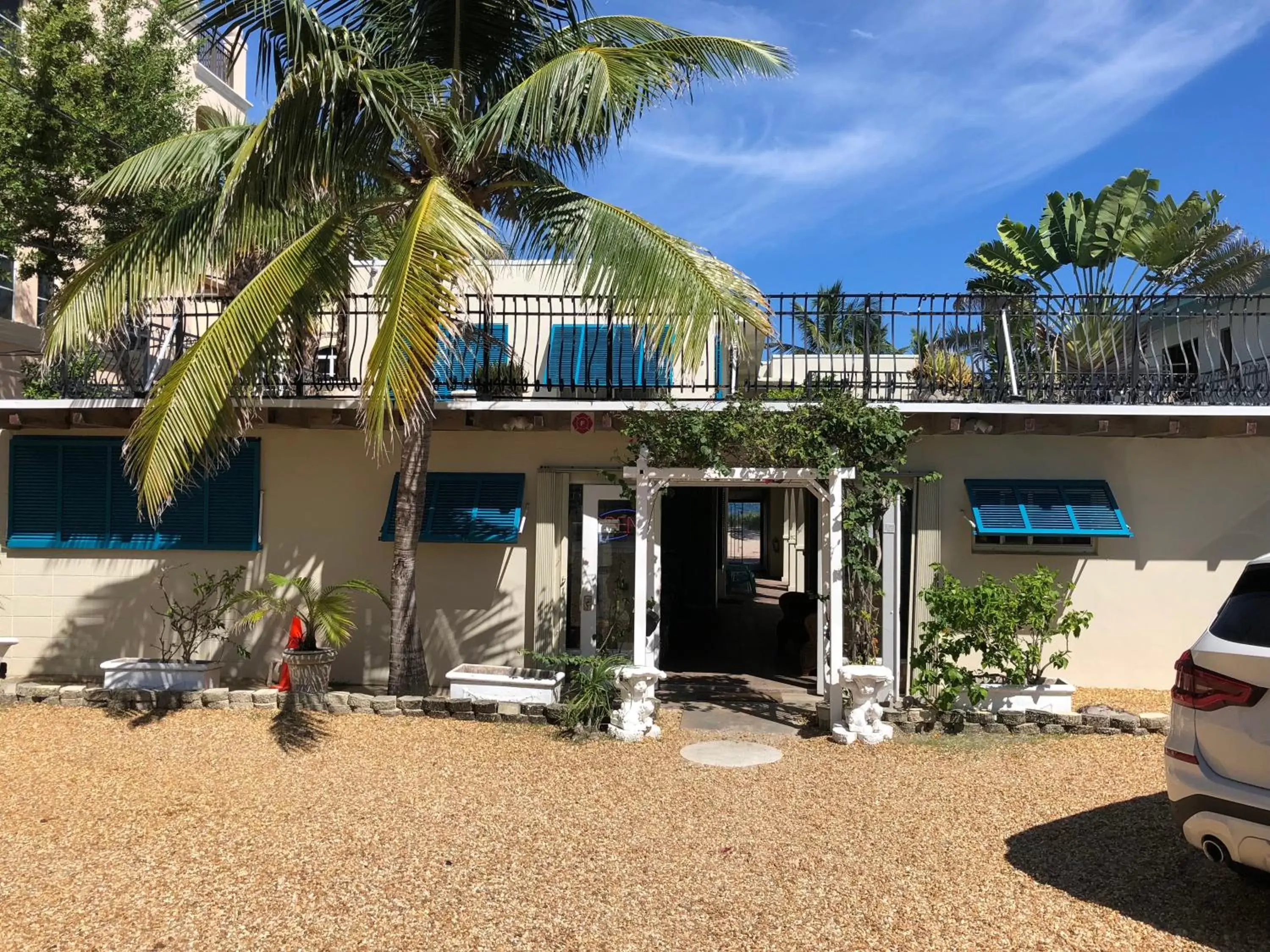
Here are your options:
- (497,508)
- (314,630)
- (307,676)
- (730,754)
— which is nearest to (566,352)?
(497,508)

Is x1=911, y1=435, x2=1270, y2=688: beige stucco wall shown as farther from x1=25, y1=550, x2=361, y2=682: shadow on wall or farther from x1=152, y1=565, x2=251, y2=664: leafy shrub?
x1=152, y1=565, x2=251, y2=664: leafy shrub

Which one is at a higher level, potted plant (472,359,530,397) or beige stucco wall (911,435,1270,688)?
potted plant (472,359,530,397)

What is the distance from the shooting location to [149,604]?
8.94m

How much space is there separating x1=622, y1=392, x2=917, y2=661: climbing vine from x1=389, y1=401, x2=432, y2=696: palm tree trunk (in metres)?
1.90

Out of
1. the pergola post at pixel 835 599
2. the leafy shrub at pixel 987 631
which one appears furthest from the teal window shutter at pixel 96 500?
the leafy shrub at pixel 987 631

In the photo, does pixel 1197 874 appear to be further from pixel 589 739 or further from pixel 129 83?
pixel 129 83

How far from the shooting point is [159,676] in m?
7.97

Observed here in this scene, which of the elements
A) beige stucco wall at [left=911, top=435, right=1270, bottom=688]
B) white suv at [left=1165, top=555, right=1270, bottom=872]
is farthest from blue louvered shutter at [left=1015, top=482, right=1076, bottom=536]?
white suv at [left=1165, top=555, right=1270, bottom=872]

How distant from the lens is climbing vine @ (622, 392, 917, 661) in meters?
7.07

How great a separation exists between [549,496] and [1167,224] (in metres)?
10.8

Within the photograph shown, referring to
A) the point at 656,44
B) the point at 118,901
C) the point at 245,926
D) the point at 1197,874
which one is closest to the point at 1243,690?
the point at 1197,874

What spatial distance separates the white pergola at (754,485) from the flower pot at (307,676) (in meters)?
2.78

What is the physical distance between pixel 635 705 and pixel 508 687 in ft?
4.07

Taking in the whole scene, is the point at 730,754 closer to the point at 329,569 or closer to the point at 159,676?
the point at 329,569
